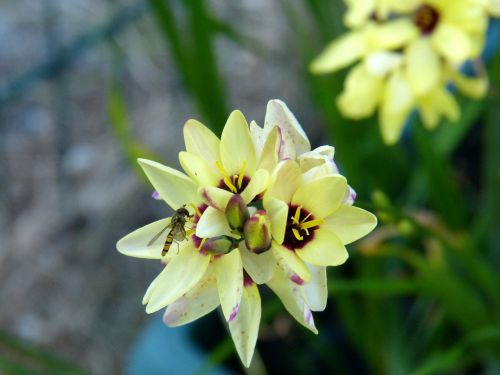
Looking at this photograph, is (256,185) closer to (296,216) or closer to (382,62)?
(296,216)

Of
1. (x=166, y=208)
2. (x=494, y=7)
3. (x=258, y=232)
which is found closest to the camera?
(x=258, y=232)

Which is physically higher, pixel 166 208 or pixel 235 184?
pixel 235 184

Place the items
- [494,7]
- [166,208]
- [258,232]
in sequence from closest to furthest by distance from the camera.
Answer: [258,232] < [494,7] < [166,208]

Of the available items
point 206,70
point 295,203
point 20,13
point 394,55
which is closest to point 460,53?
point 394,55

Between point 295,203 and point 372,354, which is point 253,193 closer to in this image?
point 295,203

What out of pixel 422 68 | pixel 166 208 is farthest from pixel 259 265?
pixel 166 208
